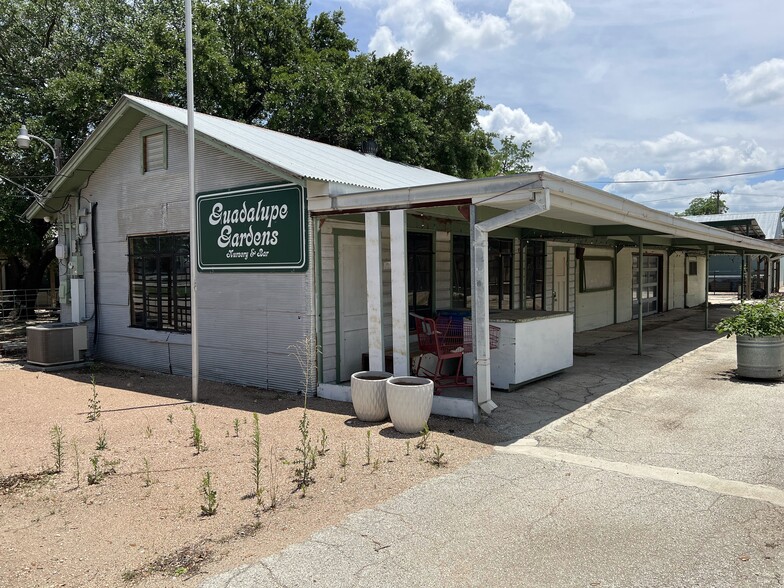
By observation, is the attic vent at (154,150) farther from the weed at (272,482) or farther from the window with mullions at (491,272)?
the weed at (272,482)

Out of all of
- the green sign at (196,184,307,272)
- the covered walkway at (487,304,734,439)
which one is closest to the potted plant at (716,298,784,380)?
the covered walkway at (487,304,734,439)

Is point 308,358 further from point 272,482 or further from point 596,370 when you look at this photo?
point 596,370

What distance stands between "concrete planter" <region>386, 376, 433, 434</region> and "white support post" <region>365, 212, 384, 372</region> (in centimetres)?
113

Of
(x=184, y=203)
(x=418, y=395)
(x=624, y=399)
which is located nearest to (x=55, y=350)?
(x=184, y=203)

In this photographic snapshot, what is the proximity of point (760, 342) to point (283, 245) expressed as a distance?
23.2 ft

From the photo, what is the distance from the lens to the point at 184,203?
990 cm

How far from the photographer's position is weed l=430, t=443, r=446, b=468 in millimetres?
5309

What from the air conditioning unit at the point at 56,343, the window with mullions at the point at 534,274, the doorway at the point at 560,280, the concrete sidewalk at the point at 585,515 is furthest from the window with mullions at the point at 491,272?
the air conditioning unit at the point at 56,343

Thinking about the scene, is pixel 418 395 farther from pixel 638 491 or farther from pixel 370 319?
pixel 638 491

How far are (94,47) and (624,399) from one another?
17778 millimetres

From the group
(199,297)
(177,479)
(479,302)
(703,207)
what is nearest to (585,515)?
A: (479,302)

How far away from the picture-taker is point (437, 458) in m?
5.36

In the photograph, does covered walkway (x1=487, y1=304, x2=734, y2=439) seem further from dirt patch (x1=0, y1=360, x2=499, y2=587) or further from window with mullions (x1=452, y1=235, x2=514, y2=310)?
window with mullions (x1=452, y1=235, x2=514, y2=310)

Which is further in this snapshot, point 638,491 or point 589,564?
point 638,491
